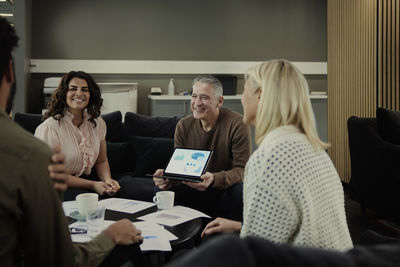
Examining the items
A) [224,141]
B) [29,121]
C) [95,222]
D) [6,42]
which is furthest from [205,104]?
[6,42]

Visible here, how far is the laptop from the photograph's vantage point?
2254 mm

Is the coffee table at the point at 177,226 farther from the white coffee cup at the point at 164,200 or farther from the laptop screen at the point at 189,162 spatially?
the laptop screen at the point at 189,162

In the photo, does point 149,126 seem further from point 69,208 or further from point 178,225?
point 178,225

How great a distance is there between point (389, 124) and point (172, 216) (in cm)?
218

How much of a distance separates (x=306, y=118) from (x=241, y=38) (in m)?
5.23

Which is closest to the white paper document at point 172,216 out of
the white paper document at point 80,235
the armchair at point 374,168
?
the white paper document at point 80,235

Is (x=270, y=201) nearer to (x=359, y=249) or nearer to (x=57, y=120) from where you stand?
(x=359, y=249)

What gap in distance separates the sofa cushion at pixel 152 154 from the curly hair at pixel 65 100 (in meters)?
0.58

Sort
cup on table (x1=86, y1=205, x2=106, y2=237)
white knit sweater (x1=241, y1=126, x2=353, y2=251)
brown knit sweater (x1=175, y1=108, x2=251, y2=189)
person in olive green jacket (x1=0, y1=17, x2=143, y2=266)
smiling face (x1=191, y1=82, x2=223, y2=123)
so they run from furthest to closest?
smiling face (x1=191, y1=82, x2=223, y2=123) → brown knit sweater (x1=175, y1=108, x2=251, y2=189) → cup on table (x1=86, y1=205, x2=106, y2=237) → white knit sweater (x1=241, y1=126, x2=353, y2=251) → person in olive green jacket (x1=0, y1=17, x2=143, y2=266)

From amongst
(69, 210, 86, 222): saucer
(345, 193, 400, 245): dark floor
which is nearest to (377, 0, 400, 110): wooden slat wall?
(345, 193, 400, 245): dark floor

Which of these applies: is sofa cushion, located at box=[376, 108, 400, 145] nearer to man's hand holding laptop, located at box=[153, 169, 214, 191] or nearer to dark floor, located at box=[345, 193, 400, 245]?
dark floor, located at box=[345, 193, 400, 245]

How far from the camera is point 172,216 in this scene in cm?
189

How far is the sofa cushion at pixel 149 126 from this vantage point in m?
3.41

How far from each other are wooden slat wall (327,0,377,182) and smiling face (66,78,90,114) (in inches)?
125
